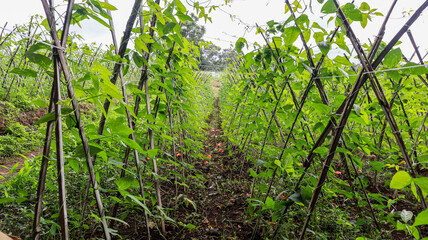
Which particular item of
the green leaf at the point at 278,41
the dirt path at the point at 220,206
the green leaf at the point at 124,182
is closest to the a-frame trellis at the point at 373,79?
the green leaf at the point at 278,41

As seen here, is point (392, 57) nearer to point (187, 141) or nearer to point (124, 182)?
point (124, 182)

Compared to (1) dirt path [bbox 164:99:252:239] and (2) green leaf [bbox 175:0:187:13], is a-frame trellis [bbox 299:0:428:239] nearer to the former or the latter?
(2) green leaf [bbox 175:0:187:13]

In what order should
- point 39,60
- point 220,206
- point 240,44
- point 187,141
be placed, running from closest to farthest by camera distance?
point 39,60
point 240,44
point 187,141
point 220,206

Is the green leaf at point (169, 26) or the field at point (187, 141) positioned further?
the green leaf at point (169, 26)

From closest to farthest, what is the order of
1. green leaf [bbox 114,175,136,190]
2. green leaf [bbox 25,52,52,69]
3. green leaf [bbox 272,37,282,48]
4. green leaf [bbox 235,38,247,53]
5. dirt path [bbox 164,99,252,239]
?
green leaf [bbox 25,52,52,69]
green leaf [bbox 114,175,136,190]
green leaf [bbox 272,37,282,48]
green leaf [bbox 235,38,247,53]
dirt path [bbox 164,99,252,239]

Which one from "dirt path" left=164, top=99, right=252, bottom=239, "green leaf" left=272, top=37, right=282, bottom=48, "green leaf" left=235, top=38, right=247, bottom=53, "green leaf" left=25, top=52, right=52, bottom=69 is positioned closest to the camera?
"green leaf" left=25, top=52, right=52, bottom=69

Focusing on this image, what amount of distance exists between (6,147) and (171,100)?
10.1 feet

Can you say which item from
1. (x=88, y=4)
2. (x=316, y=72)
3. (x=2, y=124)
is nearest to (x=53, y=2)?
(x=88, y=4)

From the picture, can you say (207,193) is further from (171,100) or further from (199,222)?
(171,100)

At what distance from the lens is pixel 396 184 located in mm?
580

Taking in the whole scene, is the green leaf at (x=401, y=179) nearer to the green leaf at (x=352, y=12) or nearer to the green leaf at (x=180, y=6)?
the green leaf at (x=352, y=12)

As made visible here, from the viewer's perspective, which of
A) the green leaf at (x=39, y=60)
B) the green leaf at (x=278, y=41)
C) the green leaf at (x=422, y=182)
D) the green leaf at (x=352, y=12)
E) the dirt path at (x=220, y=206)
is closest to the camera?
the green leaf at (x=422, y=182)

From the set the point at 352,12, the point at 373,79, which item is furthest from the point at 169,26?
the point at 373,79

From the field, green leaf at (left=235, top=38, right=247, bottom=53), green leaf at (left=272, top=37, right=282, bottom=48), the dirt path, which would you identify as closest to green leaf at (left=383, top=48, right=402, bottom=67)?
the field
